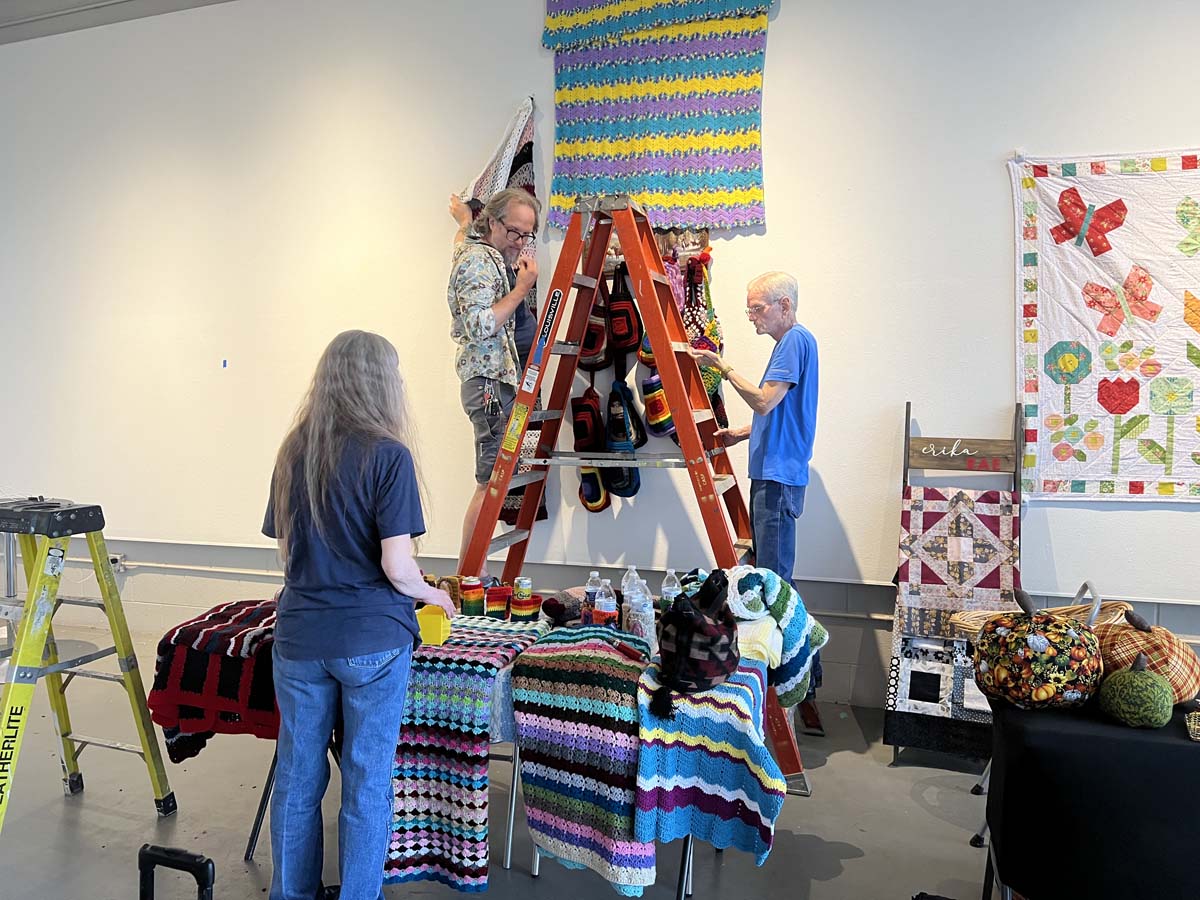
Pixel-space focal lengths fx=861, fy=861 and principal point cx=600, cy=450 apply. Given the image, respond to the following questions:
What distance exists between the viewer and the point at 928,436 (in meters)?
3.42

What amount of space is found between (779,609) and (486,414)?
1713 millimetres

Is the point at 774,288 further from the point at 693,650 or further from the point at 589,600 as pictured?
the point at 693,650

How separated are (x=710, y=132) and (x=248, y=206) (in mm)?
2355

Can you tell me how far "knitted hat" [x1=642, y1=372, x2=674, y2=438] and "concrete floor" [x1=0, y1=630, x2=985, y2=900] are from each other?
4.44 feet

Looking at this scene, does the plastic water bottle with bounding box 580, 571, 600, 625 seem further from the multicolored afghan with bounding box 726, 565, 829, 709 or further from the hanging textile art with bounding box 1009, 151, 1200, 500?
the hanging textile art with bounding box 1009, 151, 1200, 500

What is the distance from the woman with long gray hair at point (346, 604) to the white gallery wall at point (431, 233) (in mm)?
2033

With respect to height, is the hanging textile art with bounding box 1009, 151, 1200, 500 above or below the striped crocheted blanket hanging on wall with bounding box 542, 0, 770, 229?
below

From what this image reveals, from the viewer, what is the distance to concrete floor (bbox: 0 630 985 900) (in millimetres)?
2236

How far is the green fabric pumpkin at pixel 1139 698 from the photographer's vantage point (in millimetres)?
1607

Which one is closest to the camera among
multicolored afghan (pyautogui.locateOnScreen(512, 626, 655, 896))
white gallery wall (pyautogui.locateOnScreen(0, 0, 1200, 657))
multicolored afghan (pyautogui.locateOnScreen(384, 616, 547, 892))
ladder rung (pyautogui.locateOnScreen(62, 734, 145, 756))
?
multicolored afghan (pyautogui.locateOnScreen(512, 626, 655, 896))

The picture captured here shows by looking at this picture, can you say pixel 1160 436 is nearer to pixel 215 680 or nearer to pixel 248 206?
pixel 215 680

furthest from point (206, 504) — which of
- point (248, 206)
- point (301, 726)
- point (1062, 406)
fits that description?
point (1062, 406)

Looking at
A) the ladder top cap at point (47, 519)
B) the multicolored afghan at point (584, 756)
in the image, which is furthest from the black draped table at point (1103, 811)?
the ladder top cap at point (47, 519)

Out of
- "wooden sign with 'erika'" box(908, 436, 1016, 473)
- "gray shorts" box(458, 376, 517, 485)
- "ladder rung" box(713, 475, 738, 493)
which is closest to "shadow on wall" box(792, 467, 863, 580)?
"wooden sign with 'erika'" box(908, 436, 1016, 473)
